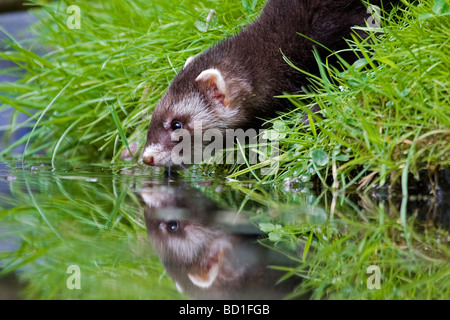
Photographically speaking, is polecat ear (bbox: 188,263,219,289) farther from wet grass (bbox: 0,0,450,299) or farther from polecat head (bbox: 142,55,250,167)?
polecat head (bbox: 142,55,250,167)

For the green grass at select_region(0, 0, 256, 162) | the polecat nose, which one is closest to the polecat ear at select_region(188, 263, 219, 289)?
the polecat nose

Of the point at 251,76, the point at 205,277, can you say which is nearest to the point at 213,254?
the point at 205,277

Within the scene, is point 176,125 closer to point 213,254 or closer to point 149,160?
point 149,160

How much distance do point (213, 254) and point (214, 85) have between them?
2.32 meters

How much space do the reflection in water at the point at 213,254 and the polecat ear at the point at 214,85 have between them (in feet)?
4.64

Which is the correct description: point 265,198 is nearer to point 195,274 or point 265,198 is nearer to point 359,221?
point 359,221

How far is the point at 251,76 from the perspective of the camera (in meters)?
4.47

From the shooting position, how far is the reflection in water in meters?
1.90

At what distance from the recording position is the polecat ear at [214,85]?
14.2ft

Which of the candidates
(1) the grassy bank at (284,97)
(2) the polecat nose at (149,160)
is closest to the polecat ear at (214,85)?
(1) the grassy bank at (284,97)

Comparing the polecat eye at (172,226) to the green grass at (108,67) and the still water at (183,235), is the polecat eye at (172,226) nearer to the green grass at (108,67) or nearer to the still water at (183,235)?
the still water at (183,235)

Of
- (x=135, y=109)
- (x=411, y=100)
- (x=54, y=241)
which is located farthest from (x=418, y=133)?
(x=135, y=109)

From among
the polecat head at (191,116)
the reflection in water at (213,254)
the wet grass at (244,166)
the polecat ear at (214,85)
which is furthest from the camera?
the polecat head at (191,116)
